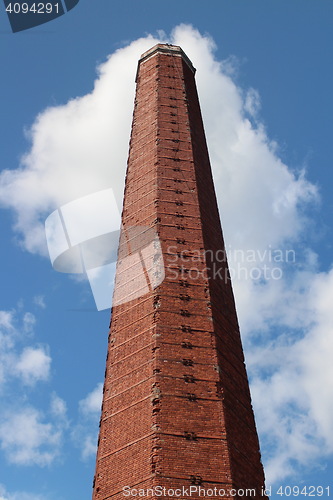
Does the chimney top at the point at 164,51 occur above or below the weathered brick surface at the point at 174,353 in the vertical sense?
above

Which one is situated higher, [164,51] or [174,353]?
[164,51]

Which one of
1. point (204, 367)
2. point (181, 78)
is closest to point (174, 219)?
point (204, 367)

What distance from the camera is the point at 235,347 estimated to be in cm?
1338

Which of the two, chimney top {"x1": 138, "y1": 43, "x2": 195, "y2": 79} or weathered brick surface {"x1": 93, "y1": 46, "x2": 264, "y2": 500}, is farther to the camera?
chimney top {"x1": 138, "y1": 43, "x2": 195, "y2": 79}

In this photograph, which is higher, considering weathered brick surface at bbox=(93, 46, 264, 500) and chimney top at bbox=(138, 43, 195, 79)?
chimney top at bbox=(138, 43, 195, 79)

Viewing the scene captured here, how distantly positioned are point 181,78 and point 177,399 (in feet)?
49.4

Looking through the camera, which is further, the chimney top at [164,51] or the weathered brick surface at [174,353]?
the chimney top at [164,51]

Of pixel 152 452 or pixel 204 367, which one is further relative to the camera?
pixel 204 367

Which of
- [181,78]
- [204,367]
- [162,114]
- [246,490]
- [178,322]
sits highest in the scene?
[181,78]

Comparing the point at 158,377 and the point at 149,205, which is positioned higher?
the point at 149,205

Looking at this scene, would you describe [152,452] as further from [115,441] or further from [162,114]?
[162,114]

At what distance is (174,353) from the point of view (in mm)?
11789

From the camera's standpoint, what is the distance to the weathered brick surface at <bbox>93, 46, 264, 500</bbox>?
1018 cm

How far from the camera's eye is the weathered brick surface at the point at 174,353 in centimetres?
1018
